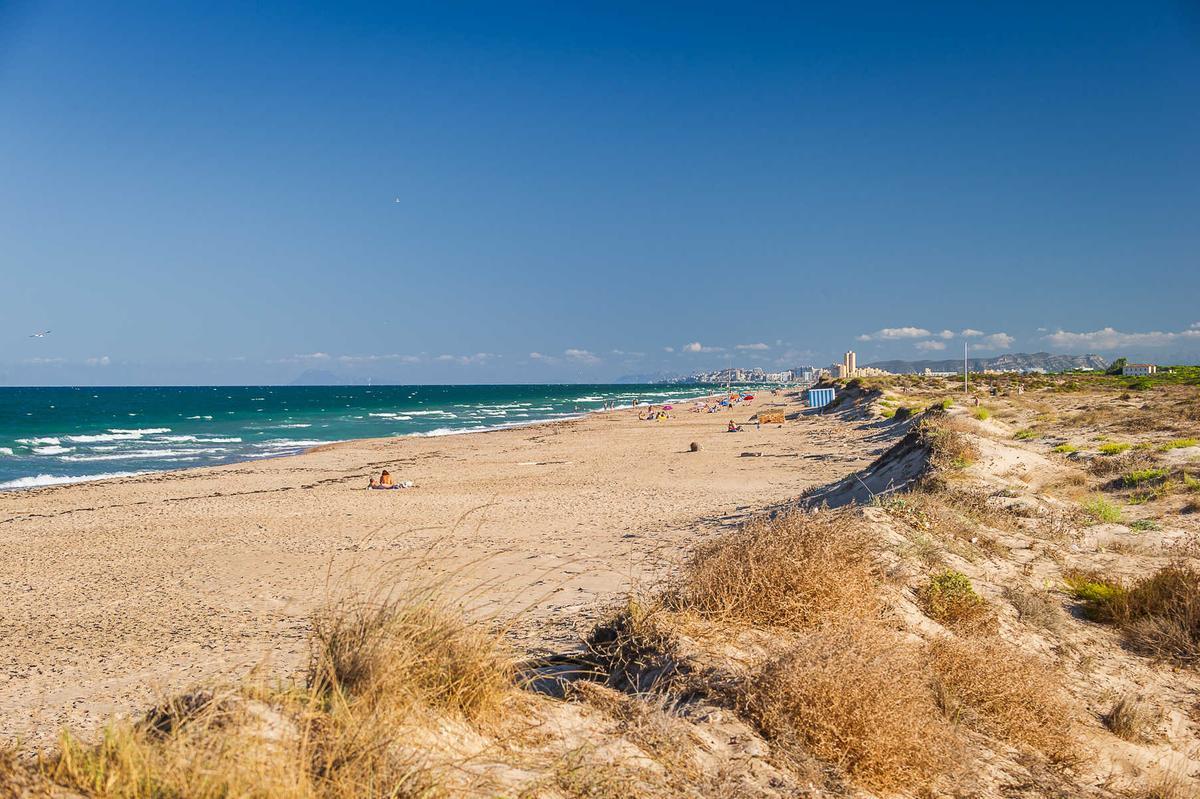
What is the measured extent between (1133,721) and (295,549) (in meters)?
11.3

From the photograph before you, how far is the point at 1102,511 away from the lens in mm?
9430

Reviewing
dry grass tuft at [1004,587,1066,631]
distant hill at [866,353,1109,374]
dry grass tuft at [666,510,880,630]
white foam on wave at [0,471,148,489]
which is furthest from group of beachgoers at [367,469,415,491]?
distant hill at [866,353,1109,374]

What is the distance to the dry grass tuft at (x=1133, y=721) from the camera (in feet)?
15.2

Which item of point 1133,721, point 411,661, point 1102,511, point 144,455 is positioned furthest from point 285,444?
point 1133,721

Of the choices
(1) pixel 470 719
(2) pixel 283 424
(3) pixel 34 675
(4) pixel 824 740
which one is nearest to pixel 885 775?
(4) pixel 824 740

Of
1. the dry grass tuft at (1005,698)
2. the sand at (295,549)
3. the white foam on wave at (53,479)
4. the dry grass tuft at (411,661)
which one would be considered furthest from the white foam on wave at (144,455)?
the dry grass tuft at (1005,698)

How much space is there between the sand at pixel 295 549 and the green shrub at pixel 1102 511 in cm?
502

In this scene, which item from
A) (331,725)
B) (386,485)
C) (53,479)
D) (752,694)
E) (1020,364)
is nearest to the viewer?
(331,725)

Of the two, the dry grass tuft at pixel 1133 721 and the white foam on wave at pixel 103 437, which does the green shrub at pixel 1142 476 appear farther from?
the white foam on wave at pixel 103 437

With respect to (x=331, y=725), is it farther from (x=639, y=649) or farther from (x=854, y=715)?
(x=854, y=715)

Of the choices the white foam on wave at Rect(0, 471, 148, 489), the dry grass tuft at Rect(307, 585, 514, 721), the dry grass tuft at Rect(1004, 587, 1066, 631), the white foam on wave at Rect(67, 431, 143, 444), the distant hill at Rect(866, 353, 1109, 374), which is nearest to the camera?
the dry grass tuft at Rect(307, 585, 514, 721)

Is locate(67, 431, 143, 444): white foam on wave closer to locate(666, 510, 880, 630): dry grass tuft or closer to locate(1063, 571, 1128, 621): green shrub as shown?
locate(666, 510, 880, 630): dry grass tuft

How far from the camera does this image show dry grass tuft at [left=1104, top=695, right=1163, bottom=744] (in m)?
4.62

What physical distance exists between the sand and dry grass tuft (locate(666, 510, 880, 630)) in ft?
3.14
